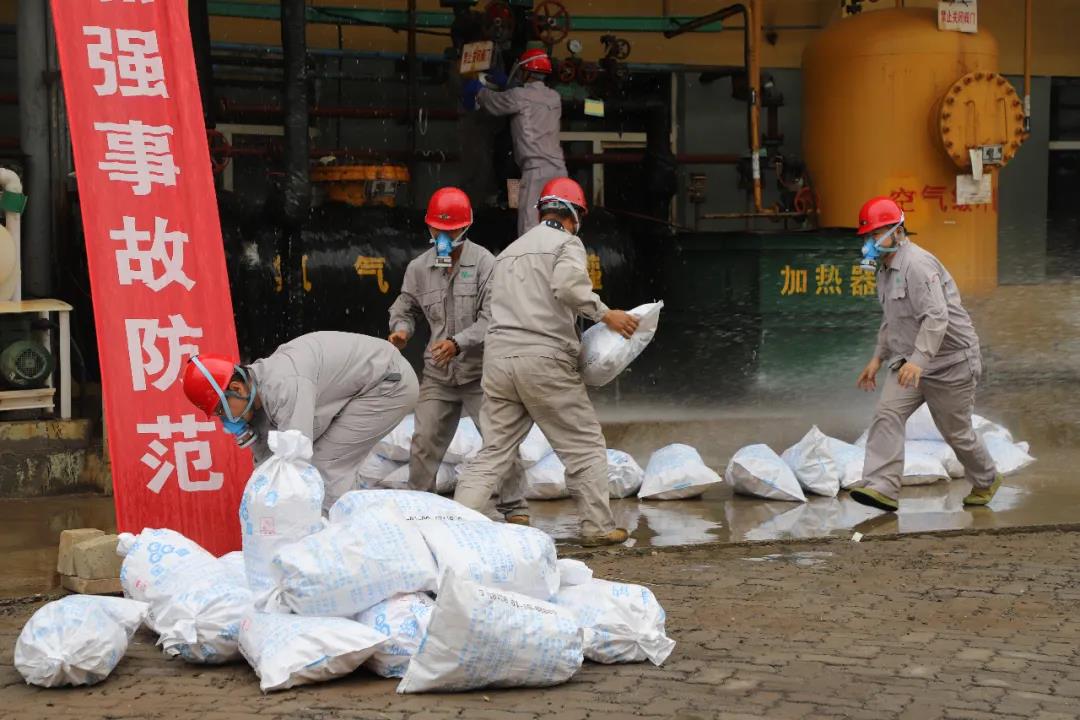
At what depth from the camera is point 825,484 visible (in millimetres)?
8148

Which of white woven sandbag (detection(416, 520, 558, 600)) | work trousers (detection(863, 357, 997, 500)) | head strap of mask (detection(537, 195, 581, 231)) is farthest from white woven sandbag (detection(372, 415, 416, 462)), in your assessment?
white woven sandbag (detection(416, 520, 558, 600))

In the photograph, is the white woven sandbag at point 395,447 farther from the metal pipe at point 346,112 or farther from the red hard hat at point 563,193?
the metal pipe at point 346,112

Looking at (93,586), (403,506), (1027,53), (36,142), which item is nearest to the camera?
(403,506)

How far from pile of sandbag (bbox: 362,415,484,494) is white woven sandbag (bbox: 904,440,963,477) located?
2.50 m

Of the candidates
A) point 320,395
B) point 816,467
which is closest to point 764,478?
point 816,467

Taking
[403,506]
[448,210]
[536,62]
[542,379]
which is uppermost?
[536,62]

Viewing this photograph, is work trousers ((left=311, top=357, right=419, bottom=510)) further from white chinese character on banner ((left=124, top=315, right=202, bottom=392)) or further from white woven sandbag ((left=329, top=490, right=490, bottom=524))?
white woven sandbag ((left=329, top=490, right=490, bottom=524))

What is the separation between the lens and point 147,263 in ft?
20.1

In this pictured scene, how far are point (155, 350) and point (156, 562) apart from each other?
1166 mm

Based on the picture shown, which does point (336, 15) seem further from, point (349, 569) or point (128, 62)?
point (349, 569)

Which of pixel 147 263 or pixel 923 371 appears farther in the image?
pixel 923 371

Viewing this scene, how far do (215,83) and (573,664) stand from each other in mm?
6668

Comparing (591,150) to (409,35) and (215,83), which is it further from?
(215,83)

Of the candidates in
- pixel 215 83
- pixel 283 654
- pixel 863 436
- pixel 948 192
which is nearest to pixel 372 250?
pixel 215 83
